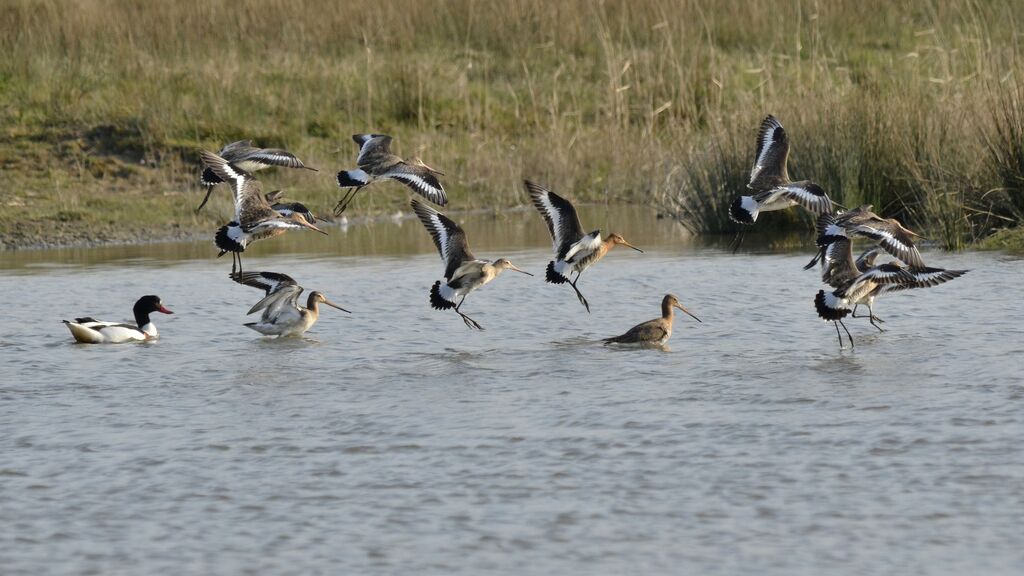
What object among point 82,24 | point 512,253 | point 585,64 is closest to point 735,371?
point 512,253

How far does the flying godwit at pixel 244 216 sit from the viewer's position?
980 cm

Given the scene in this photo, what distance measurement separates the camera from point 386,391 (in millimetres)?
7816

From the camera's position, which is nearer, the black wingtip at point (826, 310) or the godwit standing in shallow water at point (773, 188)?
the black wingtip at point (826, 310)

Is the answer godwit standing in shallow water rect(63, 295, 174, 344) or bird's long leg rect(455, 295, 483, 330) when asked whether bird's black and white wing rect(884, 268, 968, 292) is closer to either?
bird's long leg rect(455, 295, 483, 330)

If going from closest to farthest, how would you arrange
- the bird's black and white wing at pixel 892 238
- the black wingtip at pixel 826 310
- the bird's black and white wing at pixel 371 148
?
the black wingtip at pixel 826 310
the bird's black and white wing at pixel 892 238
the bird's black and white wing at pixel 371 148

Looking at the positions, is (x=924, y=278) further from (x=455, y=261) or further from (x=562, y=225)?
(x=455, y=261)

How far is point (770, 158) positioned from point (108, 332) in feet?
14.9

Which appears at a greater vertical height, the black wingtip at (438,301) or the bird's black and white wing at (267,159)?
the bird's black and white wing at (267,159)

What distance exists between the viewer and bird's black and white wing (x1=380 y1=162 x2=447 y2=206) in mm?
9719

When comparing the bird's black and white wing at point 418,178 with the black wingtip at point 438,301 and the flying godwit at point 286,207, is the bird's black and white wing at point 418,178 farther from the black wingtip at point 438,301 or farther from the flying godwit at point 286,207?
the flying godwit at point 286,207

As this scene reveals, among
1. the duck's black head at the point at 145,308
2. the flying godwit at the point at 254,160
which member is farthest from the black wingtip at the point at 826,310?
the duck's black head at the point at 145,308

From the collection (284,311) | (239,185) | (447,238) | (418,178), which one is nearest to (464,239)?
(447,238)

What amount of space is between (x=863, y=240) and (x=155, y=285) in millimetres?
6045

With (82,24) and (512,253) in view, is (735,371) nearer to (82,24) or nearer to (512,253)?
(512,253)
